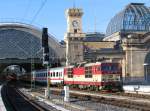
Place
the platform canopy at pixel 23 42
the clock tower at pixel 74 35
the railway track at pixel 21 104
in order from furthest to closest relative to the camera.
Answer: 1. the platform canopy at pixel 23 42
2. the clock tower at pixel 74 35
3. the railway track at pixel 21 104

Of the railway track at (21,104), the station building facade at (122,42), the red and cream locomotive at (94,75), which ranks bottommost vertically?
the railway track at (21,104)

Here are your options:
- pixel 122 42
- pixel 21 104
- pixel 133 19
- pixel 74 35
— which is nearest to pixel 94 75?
pixel 21 104

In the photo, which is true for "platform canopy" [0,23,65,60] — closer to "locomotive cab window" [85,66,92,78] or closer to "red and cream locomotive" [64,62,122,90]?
"red and cream locomotive" [64,62,122,90]

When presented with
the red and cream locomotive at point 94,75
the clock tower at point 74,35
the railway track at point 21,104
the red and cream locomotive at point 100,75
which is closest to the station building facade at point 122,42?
the clock tower at point 74,35

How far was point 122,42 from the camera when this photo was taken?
133 meters

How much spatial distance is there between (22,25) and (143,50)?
191 feet

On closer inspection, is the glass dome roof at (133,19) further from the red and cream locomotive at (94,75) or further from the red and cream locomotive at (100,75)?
the red and cream locomotive at (100,75)

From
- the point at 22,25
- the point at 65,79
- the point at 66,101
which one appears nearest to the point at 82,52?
the point at 22,25

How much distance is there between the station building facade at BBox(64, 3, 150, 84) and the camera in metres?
126

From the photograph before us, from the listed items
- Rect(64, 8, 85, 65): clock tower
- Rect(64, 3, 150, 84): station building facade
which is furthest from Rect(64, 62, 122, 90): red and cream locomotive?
Rect(64, 8, 85, 65): clock tower

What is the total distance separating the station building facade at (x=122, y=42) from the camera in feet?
415

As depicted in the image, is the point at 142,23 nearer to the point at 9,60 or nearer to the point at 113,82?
the point at 9,60

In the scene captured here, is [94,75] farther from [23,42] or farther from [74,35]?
[23,42]

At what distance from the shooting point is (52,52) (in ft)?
563
